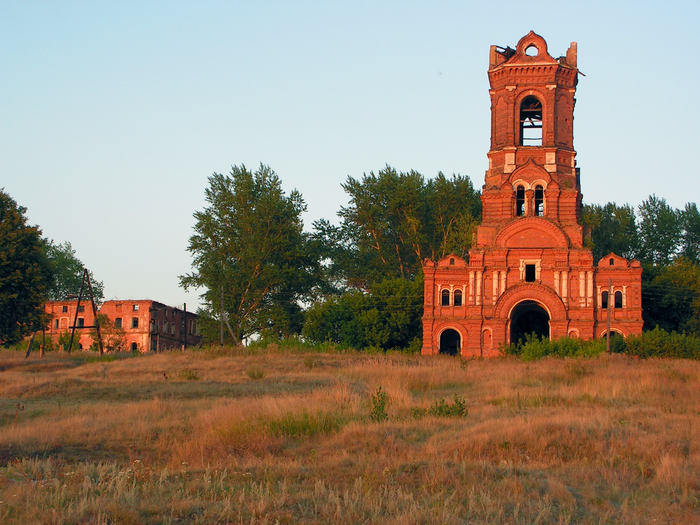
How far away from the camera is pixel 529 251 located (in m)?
41.8

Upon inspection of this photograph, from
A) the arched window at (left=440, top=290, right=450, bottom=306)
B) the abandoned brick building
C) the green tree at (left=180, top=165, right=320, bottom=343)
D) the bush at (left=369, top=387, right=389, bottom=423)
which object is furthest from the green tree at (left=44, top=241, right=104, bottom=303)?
the bush at (left=369, top=387, right=389, bottom=423)

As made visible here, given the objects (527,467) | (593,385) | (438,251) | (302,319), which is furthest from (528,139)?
(527,467)

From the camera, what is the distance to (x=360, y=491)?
986cm

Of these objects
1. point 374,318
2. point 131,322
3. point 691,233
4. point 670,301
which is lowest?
point 131,322

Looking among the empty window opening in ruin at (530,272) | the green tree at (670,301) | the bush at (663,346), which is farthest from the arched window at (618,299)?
the bush at (663,346)

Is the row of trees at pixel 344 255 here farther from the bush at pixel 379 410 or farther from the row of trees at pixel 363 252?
the bush at pixel 379 410

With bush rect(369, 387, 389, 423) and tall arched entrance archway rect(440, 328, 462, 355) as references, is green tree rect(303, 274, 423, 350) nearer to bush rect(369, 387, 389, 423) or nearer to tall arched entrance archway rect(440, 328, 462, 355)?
tall arched entrance archway rect(440, 328, 462, 355)

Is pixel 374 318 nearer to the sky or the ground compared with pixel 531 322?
nearer to the ground

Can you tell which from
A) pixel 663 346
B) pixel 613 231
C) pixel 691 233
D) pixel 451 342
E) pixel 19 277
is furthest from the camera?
pixel 691 233

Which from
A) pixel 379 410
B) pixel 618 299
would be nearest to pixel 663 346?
pixel 618 299

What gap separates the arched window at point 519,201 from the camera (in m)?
43.0

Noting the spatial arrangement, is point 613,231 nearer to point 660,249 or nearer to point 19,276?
point 660,249

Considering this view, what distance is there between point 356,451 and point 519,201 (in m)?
32.3

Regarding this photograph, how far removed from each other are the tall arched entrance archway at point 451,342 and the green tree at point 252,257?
37.6 feet
